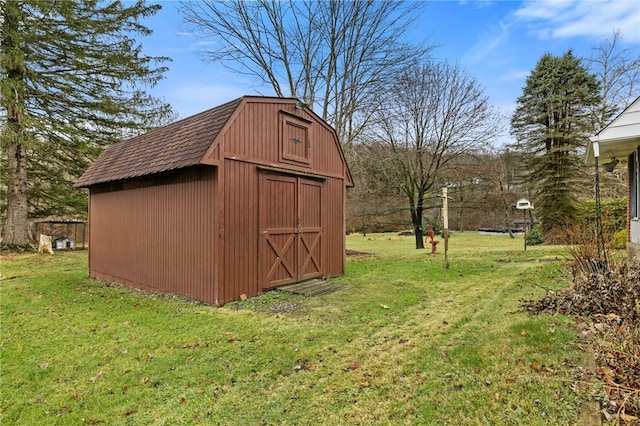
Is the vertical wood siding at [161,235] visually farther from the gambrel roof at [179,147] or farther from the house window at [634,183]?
the house window at [634,183]

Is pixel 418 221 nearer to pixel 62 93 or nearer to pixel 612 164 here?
pixel 612 164

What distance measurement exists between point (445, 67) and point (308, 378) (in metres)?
16.1

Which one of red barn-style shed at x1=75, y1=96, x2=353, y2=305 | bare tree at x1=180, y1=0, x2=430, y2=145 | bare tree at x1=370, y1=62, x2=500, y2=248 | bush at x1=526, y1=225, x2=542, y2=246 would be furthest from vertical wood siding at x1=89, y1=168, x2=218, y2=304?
bush at x1=526, y1=225, x2=542, y2=246

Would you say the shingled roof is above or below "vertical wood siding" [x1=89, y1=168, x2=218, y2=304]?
above

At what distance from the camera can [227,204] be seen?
19.9 ft

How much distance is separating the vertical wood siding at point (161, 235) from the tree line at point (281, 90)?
23.3 feet

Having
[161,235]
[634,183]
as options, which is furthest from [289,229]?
[634,183]

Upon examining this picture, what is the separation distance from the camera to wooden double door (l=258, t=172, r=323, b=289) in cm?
677

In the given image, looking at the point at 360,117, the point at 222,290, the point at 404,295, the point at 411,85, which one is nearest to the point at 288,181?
the point at 222,290

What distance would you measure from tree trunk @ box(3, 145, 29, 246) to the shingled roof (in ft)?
21.5

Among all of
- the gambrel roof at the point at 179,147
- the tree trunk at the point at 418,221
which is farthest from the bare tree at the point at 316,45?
the gambrel roof at the point at 179,147

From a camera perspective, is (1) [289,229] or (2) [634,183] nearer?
(1) [289,229]

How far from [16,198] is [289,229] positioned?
13.1 metres

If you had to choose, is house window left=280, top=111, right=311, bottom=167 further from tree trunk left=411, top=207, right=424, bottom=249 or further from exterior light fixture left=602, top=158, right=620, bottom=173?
tree trunk left=411, top=207, right=424, bottom=249
